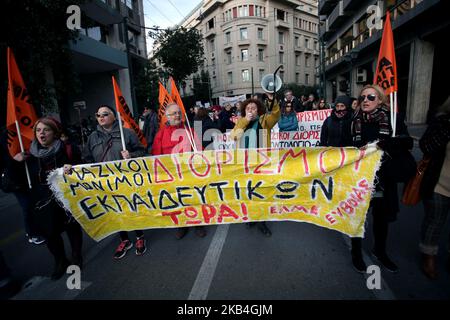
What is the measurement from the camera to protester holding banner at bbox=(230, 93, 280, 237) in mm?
3533

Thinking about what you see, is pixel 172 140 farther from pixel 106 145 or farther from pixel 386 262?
pixel 386 262

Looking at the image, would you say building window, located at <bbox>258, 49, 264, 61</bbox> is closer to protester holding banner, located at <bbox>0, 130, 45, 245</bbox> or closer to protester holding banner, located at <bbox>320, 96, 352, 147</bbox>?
protester holding banner, located at <bbox>320, 96, 352, 147</bbox>

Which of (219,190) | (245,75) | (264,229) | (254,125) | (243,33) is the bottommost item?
(264,229)

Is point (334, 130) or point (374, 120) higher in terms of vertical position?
point (374, 120)

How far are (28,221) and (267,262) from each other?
351cm

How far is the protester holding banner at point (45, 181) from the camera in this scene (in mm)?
2721

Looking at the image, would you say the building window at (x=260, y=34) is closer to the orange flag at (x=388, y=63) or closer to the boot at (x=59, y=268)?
the orange flag at (x=388, y=63)

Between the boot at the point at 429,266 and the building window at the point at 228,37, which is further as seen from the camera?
the building window at the point at 228,37

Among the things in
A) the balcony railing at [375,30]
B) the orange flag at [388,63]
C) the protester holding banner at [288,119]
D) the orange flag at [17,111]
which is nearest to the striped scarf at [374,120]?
the orange flag at [388,63]

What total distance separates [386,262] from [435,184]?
92 cm

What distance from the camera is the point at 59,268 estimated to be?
9.48 feet

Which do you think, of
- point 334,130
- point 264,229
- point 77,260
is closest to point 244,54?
point 334,130

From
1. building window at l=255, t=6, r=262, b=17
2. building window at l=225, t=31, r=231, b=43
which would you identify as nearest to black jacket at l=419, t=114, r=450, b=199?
building window at l=225, t=31, r=231, b=43

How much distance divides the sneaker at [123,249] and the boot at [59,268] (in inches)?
21.2
